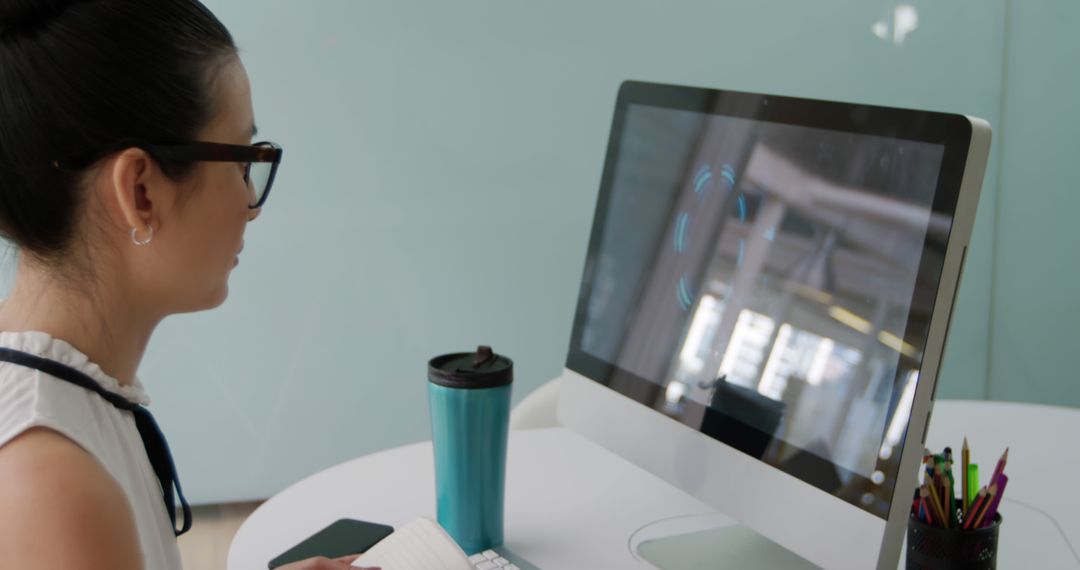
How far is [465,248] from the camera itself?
2584 mm

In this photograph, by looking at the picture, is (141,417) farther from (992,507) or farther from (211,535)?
(211,535)

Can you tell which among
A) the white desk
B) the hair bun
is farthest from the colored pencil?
the hair bun

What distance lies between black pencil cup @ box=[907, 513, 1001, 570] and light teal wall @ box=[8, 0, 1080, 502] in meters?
1.82

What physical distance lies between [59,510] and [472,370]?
450 mm

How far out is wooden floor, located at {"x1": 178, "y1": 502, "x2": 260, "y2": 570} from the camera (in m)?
2.34

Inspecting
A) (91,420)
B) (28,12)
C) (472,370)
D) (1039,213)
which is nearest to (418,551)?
(472,370)

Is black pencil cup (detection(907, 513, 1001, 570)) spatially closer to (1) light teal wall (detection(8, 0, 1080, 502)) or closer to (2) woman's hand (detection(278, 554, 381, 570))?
(2) woman's hand (detection(278, 554, 381, 570))

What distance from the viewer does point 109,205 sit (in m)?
0.82

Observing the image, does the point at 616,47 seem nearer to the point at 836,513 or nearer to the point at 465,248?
the point at 465,248

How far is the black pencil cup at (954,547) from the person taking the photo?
86cm

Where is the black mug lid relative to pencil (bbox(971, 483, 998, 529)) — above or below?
below

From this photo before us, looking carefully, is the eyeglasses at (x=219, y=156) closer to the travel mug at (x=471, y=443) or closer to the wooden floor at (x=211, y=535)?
the travel mug at (x=471, y=443)

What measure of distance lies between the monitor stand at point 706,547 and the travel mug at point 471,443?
0.16 m

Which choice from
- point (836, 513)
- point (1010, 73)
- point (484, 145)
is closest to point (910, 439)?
point (836, 513)
